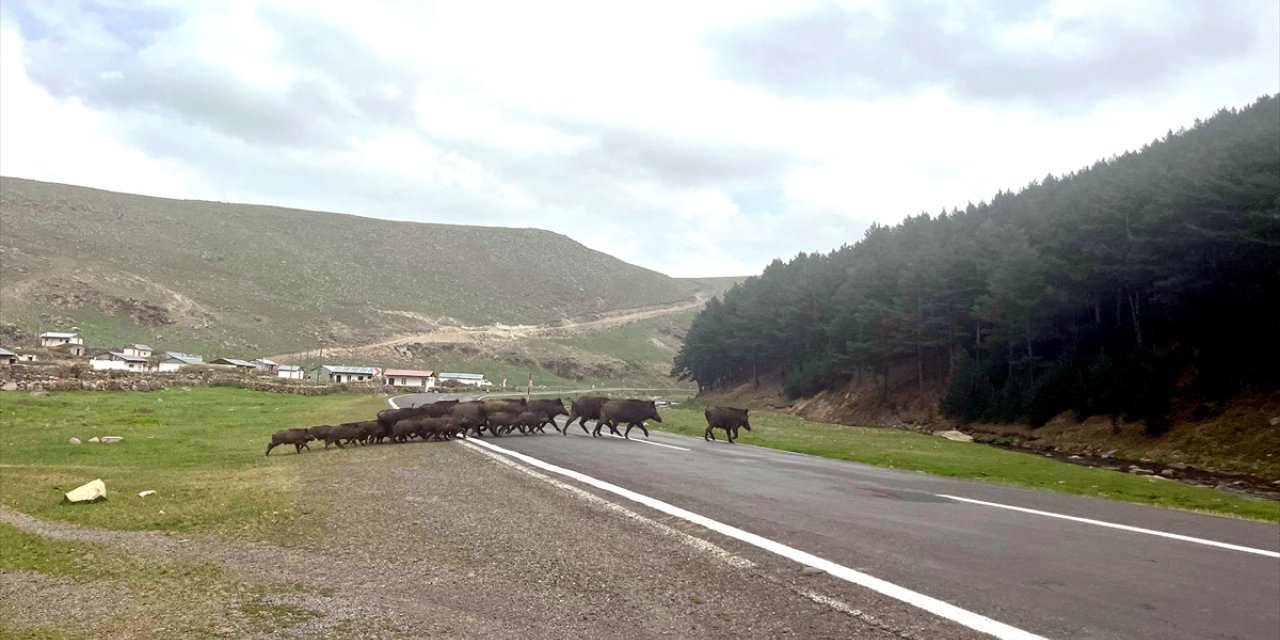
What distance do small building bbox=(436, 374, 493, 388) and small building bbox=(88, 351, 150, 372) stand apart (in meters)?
38.8

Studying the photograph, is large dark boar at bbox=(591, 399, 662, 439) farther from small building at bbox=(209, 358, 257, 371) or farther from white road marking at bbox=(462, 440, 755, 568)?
small building at bbox=(209, 358, 257, 371)

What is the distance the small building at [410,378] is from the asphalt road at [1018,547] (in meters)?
96.7

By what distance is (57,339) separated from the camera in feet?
302

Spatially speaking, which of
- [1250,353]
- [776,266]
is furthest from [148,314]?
[1250,353]

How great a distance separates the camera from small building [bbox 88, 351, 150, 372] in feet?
254

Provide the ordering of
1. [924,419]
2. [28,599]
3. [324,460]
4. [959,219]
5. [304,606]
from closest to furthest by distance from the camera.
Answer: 1. [304,606]
2. [28,599]
3. [324,460]
4. [924,419]
5. [959,219]

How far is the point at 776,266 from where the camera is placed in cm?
10056

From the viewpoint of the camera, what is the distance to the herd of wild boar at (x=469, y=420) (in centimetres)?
2153

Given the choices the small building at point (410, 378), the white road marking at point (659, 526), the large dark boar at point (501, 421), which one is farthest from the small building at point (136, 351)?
the white road marking at point (659, 526)

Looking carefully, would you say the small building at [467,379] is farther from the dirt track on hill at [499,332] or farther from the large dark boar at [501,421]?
the large dark boar at [501,421]

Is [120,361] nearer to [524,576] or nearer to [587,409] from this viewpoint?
[587,409]

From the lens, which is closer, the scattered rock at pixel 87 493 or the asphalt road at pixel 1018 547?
the asphalt road at pixel 1018 547

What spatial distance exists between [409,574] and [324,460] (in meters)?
12.4

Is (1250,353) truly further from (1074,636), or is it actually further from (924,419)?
(1074,636)
